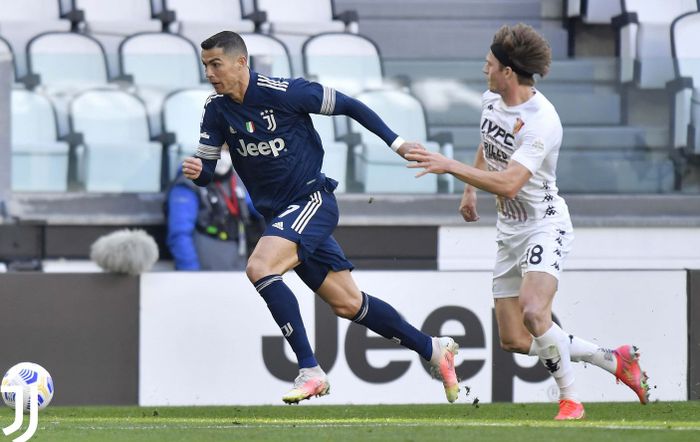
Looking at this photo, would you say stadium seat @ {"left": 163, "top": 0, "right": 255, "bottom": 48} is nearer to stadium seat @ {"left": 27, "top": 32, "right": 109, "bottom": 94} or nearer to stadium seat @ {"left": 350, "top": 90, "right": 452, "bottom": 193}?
stadium seat @ {"left": 27, "top": 32, "right": 109, "bottom": 94}

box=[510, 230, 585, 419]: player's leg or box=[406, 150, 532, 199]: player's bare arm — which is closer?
box=[406, 150, 532, 199]: player's bare arm

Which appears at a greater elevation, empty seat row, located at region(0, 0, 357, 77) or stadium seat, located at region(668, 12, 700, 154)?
empty seat row, located at region(0, 0, 357, 77)

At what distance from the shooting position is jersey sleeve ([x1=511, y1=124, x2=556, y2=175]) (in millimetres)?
6660

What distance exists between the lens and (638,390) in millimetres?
7574

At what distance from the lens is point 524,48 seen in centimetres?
677

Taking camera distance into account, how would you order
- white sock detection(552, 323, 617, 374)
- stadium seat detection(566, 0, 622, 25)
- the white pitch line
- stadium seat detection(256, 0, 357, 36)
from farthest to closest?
stadium seat detection(566, 0, 622, 25) < stadium seat detection(256, 0, 357, 36) < white sock detection(552, 323, 617, 374) < the white pitch line

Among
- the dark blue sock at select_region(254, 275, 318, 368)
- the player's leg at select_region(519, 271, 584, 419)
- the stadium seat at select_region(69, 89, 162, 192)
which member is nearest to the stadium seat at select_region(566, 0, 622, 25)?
the stadium seat at select_region(69, 89, 162, 192)

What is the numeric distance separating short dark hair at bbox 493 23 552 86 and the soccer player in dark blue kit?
68 cm

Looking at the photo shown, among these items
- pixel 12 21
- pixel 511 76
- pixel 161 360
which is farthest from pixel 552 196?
pixel 12 21

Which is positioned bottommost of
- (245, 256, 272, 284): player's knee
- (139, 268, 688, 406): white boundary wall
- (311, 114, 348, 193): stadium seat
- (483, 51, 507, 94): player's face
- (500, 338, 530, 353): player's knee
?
(139, 268, 688, 406): white boundary wall

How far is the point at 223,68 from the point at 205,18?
5.32m

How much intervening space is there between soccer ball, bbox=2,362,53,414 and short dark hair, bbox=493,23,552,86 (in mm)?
2916

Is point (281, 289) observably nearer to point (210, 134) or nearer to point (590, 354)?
point (210, 134)

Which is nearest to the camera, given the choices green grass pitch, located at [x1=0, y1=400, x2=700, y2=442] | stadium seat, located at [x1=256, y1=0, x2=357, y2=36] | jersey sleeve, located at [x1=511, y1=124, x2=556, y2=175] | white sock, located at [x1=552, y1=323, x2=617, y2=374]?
green grass pitch, located at [x1=0, y1=400, x2=700, y2=442]
